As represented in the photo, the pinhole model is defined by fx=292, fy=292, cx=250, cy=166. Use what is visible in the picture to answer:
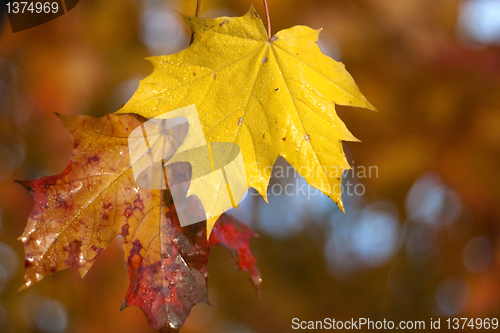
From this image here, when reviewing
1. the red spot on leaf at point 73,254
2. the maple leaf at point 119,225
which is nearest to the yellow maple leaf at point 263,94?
the maple leaf at point 119,225

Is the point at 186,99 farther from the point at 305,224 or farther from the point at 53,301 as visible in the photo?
the point at 305,224

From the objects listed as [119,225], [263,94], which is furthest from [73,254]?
[263,94]

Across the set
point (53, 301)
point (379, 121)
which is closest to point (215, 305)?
point (53, 301)

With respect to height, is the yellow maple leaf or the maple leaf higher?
the yellow maple leaf

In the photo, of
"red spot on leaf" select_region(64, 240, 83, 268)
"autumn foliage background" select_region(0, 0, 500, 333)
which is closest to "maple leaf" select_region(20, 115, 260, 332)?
"red spot on leaf" select_region(64, 240, 83, 268)

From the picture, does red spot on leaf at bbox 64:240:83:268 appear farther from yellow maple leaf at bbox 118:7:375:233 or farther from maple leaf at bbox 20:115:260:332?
yellow maple leaf at bbox 118:7:375:233

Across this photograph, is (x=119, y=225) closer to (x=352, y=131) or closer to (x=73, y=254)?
(x=73, y=254)
